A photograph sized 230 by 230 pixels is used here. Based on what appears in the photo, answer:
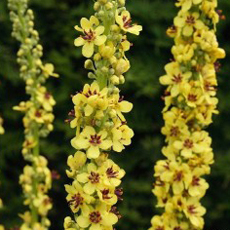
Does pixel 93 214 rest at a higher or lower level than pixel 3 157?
lower

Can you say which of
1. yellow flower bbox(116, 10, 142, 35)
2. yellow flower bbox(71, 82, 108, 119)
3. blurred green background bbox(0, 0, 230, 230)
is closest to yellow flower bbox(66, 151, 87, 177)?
yellow flower bbox(71, 82, 108, 119)

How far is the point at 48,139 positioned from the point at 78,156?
3387mm

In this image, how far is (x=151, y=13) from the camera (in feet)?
16.6

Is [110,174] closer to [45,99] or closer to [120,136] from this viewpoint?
[120,136]

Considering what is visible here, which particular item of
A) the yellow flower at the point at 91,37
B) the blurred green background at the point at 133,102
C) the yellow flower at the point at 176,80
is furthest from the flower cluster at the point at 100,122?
the blurred green background at the point at 133,102

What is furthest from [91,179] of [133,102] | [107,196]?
[133,102]

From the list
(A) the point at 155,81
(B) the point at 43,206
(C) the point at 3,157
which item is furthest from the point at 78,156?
(C) the point at 3,157

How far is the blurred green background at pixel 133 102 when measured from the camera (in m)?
5.12

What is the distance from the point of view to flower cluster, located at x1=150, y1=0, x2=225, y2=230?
264cm

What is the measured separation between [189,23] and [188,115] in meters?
0.38

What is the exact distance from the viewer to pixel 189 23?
265 cm

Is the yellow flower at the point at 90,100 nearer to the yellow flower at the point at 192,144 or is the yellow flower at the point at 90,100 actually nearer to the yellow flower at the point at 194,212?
the yellow flower at the point at 192,144

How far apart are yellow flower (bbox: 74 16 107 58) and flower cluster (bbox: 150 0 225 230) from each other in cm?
70

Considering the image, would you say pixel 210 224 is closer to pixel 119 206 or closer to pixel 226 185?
pixel 226 185
